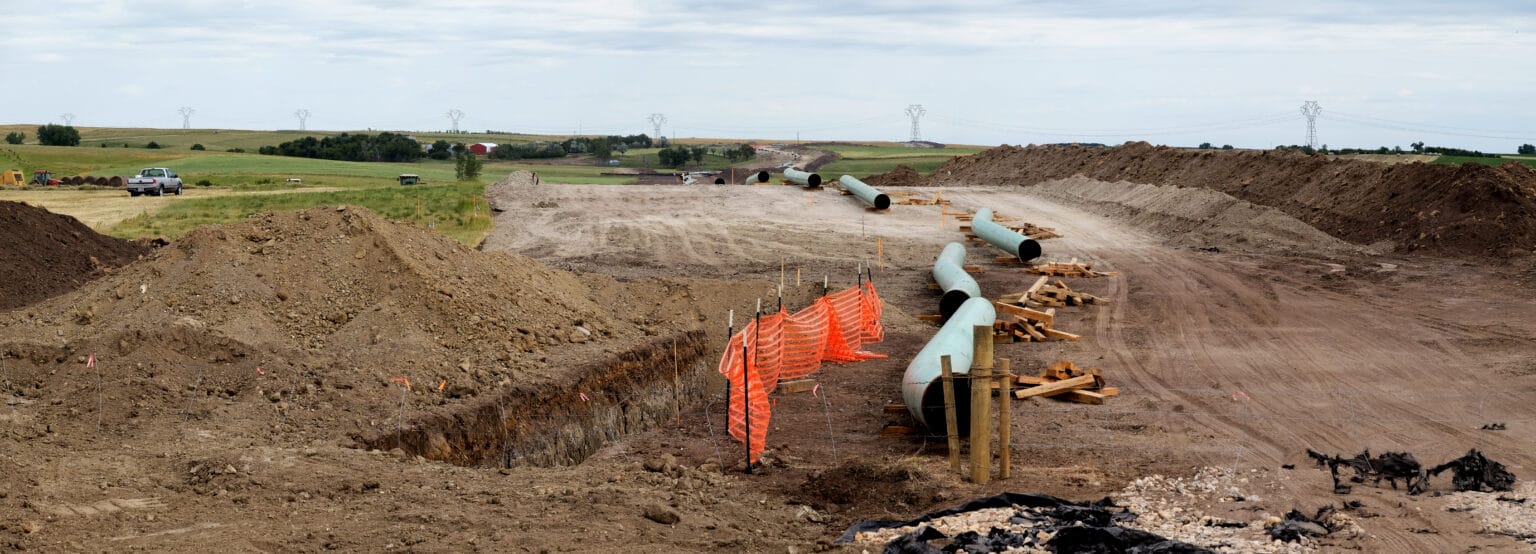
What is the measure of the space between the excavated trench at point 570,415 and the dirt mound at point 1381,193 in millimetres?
19942

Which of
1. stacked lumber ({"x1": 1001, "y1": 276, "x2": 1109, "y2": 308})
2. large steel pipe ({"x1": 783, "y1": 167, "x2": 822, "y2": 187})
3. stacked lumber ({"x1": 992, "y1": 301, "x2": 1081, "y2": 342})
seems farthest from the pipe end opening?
large steel pipe ({"x1": 783, "y1": 167, "x2": 822, "y2": 187})

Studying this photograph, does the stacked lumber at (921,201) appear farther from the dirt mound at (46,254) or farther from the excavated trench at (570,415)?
the excavated trench at (570,415)

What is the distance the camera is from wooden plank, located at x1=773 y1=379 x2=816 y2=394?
1639 cm

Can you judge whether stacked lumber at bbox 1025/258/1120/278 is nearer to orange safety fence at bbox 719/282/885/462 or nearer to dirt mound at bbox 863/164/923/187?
orange safety fence at bbox 719/282/885/462

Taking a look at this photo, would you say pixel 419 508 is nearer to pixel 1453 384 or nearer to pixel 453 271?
pixel 453 271

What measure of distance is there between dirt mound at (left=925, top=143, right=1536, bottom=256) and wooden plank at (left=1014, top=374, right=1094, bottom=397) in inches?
663

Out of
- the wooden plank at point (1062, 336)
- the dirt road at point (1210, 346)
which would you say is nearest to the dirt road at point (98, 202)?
the dirt road at point (1210, 346)

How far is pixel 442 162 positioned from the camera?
122m

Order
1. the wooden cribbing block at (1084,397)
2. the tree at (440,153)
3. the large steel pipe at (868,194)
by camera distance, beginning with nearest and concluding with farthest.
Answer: the wooden cribbing block at (1084,397)
the large steel pipe at (868,194)
the tree at (440,153)

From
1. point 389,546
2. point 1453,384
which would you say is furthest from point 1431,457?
point 389,546

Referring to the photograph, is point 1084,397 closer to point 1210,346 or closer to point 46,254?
point 1210,346

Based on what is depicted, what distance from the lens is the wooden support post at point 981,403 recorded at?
440 inches

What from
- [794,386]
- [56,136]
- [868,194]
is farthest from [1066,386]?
[56,136]

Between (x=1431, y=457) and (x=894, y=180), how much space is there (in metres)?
48.4
